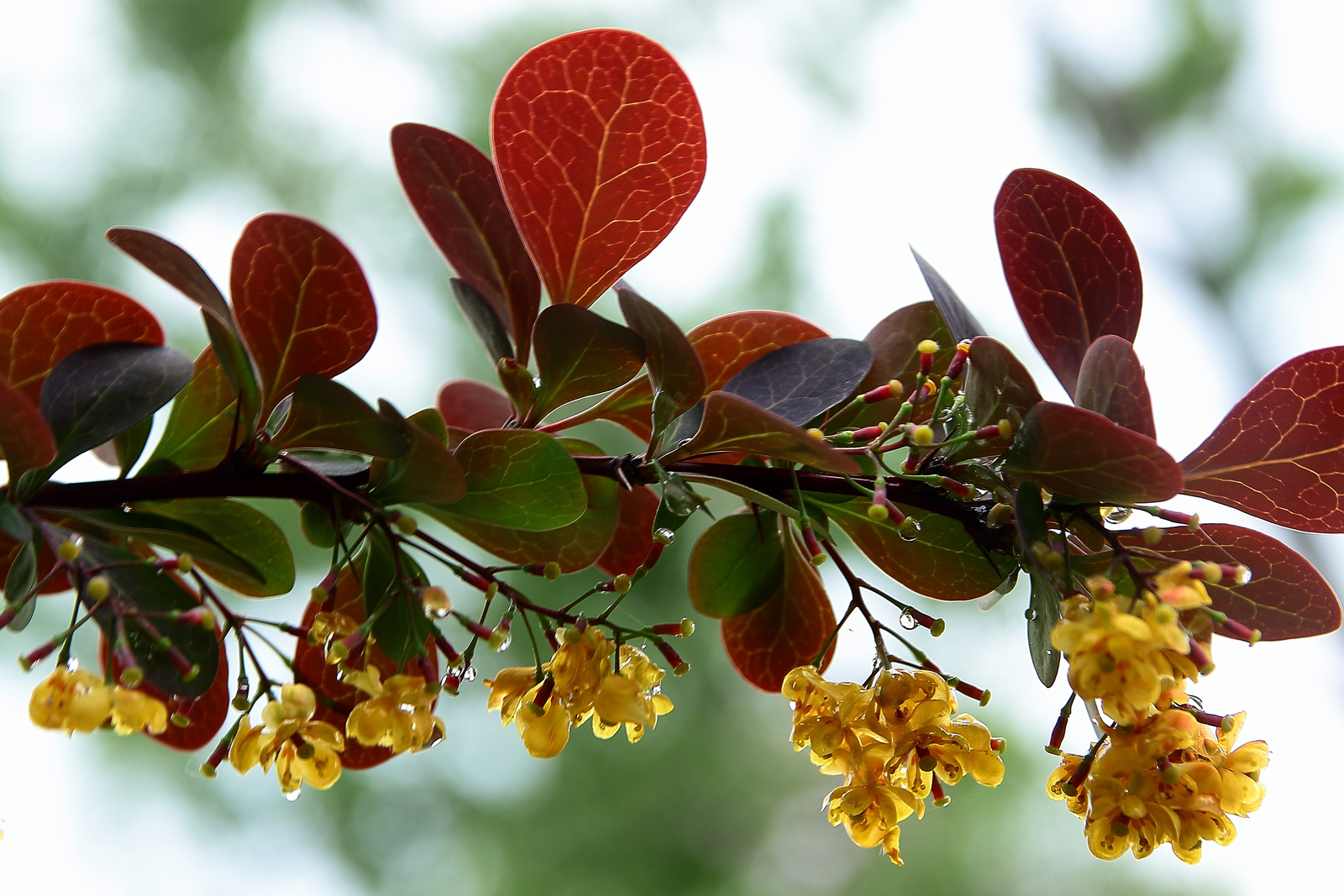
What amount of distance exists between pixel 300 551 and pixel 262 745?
2769 mm

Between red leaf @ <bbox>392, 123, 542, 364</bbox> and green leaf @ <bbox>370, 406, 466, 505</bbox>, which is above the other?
red leaf @ <bbox>392, 123, 542, 364</bbox>

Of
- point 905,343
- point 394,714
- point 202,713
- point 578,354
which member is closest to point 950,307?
point 905,343

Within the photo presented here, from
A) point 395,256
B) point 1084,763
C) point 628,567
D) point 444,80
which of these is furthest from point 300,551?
point 1084,763

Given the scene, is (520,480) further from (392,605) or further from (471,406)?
(471,406)

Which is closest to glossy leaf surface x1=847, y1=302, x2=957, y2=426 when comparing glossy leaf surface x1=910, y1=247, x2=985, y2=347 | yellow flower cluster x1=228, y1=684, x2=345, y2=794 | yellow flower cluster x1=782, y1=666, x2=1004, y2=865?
glossy leaf surface x1=910, y1=247, x2=985, y2=347

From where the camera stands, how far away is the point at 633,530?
17.1 inches

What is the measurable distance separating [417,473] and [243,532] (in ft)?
0.32

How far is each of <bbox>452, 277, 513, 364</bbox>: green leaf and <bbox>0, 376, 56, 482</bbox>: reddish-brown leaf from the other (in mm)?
147

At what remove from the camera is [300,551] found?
9.43 ft

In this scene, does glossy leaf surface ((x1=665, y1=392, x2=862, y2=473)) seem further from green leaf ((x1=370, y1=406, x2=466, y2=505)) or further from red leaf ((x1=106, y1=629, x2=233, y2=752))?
red leaf ((x1=106, y1=629, x2=233, y2=752))

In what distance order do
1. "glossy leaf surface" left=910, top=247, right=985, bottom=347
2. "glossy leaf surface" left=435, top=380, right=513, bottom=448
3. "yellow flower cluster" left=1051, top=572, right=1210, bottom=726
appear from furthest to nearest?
1. "glossy leaf surface" left=435, top=380, right=513, bottom=448
2. "glossy leaf surface" left=910, top=247, right=985, bottom=347
3. "yellow flower cluster" left=1051, top=572, right=1210, bottom=726

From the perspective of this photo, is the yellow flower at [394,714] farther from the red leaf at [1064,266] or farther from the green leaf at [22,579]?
the red leaf at [1064,266]

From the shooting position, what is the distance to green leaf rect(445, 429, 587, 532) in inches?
12.4

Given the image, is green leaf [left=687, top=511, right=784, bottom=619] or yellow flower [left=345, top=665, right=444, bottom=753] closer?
yellow flower [left=345, top=665, right=444, bottom=753]
